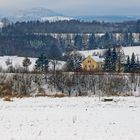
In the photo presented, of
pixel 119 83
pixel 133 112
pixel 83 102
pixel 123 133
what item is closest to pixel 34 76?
pixel 119 83

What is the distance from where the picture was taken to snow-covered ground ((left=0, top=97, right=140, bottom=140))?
59.8ft

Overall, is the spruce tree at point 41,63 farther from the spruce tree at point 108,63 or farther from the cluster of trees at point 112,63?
the cluster of trees at point 112,63

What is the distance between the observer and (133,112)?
26.5m

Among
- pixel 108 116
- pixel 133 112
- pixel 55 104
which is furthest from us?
pixel 55 104

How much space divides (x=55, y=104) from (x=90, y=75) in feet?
298

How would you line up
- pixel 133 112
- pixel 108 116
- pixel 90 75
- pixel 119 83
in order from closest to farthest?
pixel 108 116 → pixel 133 112 → pixel 119 83 → pixel 90 75

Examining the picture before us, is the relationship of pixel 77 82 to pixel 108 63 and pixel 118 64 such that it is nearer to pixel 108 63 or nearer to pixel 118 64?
pixel 108 63

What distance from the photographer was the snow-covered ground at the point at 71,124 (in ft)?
59.8

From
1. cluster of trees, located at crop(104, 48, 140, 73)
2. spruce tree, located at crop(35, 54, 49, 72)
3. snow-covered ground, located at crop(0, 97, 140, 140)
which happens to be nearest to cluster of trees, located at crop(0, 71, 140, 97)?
cluster of trees, located at crop(104, 48, 140, 73)

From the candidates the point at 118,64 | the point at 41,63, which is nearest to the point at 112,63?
the point at 118,64

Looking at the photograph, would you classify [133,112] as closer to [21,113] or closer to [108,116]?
[108,116]

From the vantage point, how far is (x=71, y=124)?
21484mm

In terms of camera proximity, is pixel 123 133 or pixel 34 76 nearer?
pixel 123 133

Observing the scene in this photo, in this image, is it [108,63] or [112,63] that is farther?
[112,63]
